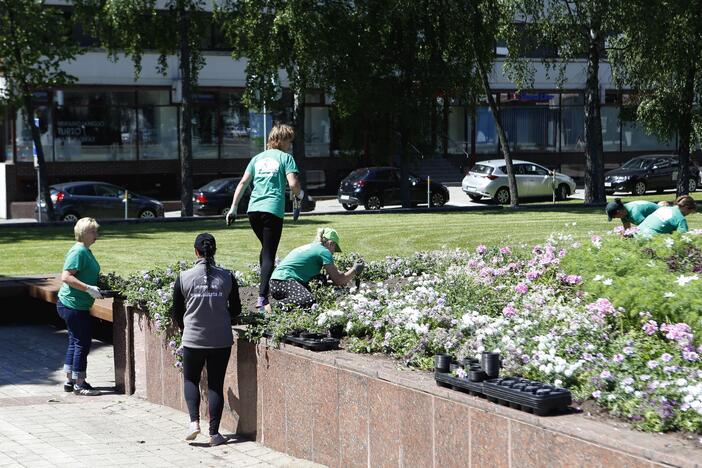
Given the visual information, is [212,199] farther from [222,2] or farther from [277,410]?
[277,410]

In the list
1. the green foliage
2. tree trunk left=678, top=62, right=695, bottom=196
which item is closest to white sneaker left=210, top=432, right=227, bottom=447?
the green foliage

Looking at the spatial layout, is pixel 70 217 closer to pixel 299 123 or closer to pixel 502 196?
pixel 299 123

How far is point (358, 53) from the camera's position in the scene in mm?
32250

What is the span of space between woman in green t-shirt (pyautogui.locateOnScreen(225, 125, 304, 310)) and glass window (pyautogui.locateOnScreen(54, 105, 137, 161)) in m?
35.1

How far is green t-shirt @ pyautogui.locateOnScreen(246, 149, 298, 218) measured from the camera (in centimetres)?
1010

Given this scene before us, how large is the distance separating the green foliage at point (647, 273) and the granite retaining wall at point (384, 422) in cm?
182

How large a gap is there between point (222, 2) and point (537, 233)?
1857 centimetres

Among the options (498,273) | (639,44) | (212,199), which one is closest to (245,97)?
(212,199)

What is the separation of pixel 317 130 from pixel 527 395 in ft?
143

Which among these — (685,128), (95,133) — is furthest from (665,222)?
(95,133)

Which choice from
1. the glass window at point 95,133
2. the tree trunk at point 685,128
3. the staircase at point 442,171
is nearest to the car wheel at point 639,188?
the staircase at point 442,171

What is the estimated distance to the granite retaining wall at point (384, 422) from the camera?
5.77 meters

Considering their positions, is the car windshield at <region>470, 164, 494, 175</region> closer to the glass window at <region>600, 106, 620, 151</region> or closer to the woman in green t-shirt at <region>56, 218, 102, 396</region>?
the glass window at <region>600, 106, 620, 151</region>

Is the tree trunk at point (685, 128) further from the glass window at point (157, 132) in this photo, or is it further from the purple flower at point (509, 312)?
the purple flower at point (509, 312)
